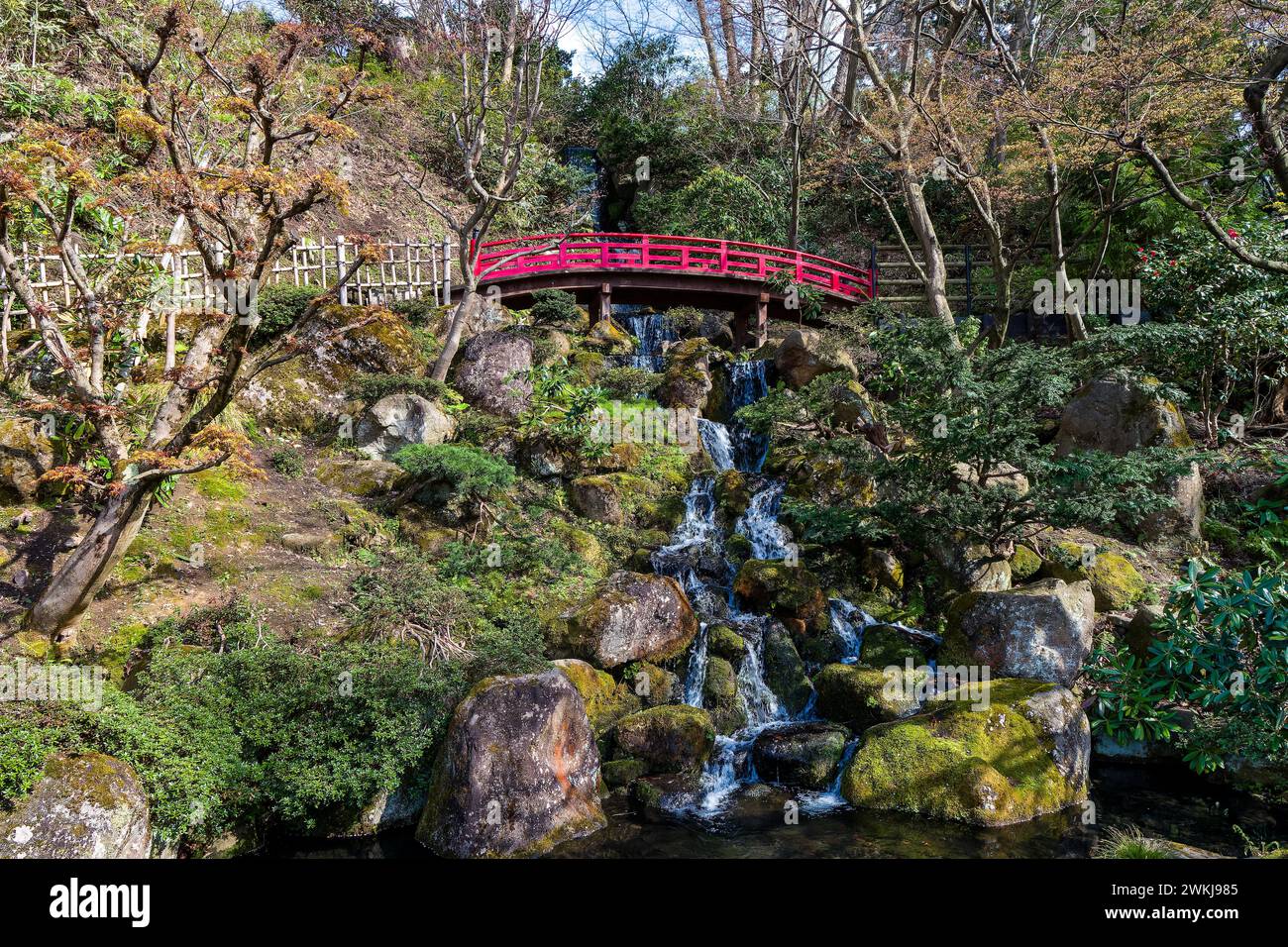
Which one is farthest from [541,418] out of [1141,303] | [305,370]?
[1141,303]

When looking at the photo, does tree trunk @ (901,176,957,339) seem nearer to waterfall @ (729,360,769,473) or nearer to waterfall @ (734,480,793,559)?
waterfall @ (729,360,769,473)

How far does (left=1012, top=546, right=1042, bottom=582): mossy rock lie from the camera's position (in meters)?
11.7

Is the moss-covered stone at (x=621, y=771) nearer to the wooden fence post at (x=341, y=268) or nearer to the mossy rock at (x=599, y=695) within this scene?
the mossy rock at (x=599, y=695)

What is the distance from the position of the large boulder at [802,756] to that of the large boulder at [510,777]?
2194mm

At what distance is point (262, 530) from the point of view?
1083 cm

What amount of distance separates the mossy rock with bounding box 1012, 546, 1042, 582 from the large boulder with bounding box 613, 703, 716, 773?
5794mm

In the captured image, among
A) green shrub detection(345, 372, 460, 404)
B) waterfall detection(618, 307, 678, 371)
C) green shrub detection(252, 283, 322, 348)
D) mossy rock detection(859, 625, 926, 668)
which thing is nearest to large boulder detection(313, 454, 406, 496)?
green shrub detection(345, 372, 460, 404)

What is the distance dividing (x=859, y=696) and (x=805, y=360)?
928 centimetres

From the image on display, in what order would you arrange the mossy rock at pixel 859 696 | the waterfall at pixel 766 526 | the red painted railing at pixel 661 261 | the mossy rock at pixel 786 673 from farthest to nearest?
1. the red painted railing at pixel 661 261
2. the waterfall at pixel 766 526
3. the mossy rock at pixel 786 673
4. the mossy rock at pixel 859 696

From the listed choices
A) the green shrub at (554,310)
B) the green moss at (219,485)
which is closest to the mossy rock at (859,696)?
the green moss at (219,485)

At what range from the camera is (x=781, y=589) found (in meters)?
11.5

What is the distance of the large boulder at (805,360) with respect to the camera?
16.9m

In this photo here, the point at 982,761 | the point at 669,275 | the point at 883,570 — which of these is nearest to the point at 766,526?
the point at 883,570

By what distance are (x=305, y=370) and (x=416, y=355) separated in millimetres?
2191
